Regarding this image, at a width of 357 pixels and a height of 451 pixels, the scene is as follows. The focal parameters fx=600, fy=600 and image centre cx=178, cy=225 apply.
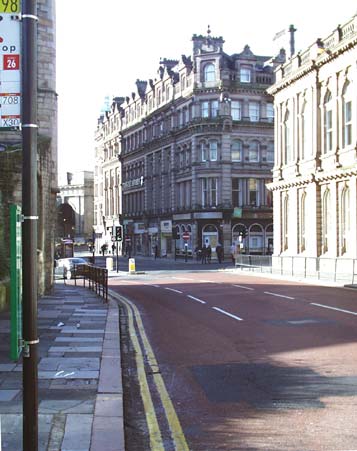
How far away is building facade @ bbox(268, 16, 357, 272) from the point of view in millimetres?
32531

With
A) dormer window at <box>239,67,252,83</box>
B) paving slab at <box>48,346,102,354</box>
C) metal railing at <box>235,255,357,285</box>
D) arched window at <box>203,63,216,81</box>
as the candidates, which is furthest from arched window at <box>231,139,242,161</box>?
paving slab at <box>48,346,102,354</box>

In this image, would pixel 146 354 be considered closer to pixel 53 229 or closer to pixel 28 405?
pixel 28 405

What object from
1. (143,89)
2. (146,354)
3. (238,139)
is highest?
(143,89)

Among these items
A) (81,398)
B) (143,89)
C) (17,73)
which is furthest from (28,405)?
(143,89)

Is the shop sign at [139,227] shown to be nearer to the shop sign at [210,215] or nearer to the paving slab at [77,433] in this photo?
the shop sign at [210,215]

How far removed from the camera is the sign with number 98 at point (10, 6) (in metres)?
4.55

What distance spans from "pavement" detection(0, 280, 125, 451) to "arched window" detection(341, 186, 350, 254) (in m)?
21.8

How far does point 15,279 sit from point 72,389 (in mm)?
4012

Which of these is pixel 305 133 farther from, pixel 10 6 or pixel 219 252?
pixel 10 6

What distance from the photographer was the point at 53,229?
24.0 m

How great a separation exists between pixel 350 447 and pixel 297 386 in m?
2.47

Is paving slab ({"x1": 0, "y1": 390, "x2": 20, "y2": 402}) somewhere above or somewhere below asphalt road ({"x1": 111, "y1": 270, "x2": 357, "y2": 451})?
above

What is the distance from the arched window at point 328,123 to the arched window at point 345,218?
10.7ft

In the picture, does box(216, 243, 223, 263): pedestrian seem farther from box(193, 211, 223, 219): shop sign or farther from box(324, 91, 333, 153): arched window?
box(324, 91, 333, 153): arched window
